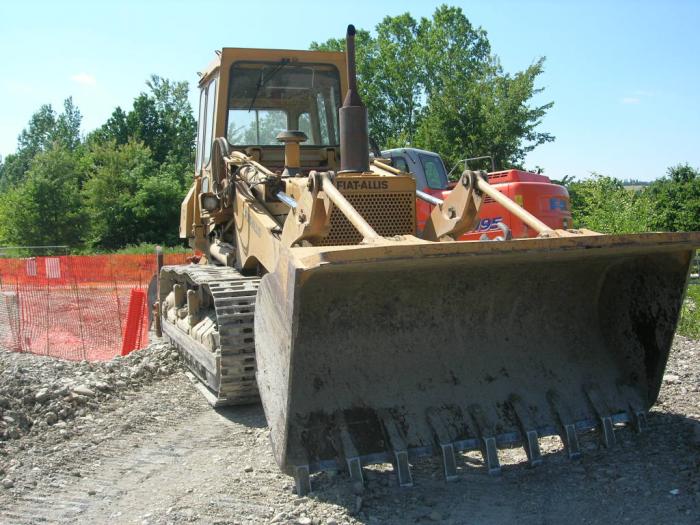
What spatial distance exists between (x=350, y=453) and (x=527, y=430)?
3.55 ft

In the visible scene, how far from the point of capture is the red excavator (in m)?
11.9

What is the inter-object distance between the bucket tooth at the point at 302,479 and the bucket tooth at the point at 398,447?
0.48 meters

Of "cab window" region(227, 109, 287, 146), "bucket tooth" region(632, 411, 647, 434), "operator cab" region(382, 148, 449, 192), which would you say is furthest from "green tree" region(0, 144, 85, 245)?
"bucket tooth" region(632, 411, 647, 434)

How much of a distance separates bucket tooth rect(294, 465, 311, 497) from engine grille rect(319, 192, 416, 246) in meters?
1.78

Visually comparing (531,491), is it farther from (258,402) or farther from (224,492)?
(258,402)

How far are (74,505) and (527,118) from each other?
25.2 m

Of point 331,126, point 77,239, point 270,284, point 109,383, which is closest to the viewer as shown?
point 270,284

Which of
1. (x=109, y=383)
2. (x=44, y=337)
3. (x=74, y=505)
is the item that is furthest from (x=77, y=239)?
(x=74, y=505)

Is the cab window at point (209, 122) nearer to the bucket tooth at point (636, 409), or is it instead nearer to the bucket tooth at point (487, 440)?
the bucket tooth at point (487, 440)

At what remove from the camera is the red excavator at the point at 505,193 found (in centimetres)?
1188

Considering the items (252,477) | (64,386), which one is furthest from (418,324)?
(64,386)

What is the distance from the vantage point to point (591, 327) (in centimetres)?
502

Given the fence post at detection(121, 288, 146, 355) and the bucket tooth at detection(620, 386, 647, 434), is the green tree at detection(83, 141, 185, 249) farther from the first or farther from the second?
the bucket tooth at detection(620, 386, 647, 434)

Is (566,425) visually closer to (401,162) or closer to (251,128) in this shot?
(251,128)
